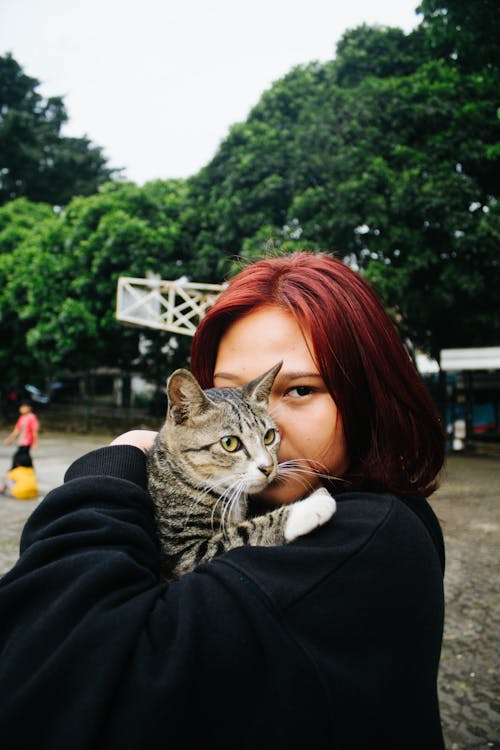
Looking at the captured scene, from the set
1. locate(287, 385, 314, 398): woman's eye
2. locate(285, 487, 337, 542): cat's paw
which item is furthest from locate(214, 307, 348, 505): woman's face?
locate(285, 487, 337, 542): cat's paw

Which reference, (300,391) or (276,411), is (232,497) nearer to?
(276,411)

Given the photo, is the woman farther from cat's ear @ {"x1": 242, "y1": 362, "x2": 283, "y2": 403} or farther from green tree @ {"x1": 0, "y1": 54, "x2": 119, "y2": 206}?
green tree @ {"x1": 0, "y1": 54, "x2": 119, "y2": 206}

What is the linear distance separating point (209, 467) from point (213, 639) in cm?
115

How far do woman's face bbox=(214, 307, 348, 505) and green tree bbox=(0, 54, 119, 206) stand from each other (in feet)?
112

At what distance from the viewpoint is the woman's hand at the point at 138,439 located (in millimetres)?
1882

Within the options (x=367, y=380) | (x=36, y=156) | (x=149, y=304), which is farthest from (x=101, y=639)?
(x=36, y=156)

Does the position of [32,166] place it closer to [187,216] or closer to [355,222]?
[187,216]

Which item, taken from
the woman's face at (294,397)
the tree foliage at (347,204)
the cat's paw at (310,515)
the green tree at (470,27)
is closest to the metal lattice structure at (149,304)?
the tree foliage at (347,204)

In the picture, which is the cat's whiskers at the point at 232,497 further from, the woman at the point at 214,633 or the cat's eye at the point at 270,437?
the woman at the point at 214,633

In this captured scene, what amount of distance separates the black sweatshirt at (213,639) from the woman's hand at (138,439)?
1.77 ft

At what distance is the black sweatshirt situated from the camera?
98 centimetres

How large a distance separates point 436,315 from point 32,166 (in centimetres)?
2793

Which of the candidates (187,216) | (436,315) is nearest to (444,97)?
(436,315)

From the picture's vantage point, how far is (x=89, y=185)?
108 feet
